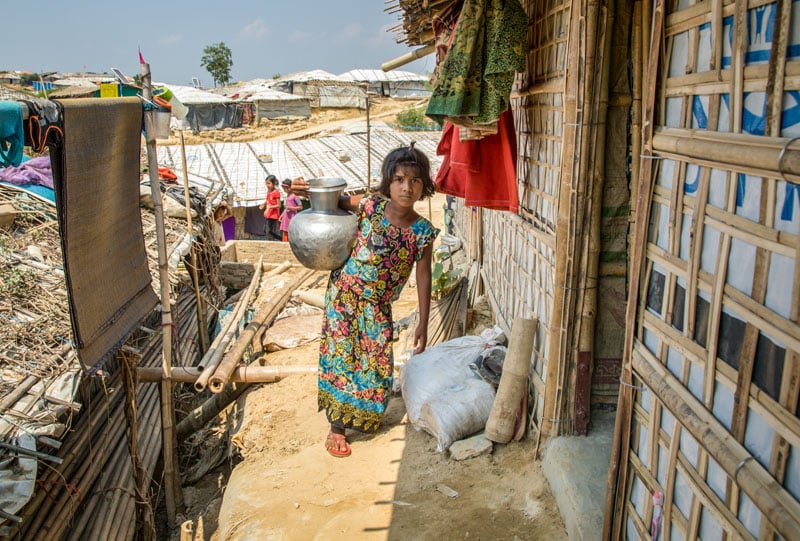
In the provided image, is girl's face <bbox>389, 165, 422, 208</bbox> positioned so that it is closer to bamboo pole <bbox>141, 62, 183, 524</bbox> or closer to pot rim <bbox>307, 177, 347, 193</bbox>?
pot rim <bbox>307, 177, 347, 193</bbox>

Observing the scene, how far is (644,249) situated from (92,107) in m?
2.36

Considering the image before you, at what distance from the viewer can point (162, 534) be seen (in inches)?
184

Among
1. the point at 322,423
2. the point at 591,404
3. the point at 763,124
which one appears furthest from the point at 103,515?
the point at 763,124

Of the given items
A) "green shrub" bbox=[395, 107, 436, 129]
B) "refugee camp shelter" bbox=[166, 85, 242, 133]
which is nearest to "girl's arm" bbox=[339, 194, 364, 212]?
"green shrub" bbox=[395, 107, 436, 129]

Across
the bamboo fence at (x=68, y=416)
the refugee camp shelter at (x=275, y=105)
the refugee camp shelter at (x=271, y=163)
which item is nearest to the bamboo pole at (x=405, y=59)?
the bamboo fence at (x=68, y=416)

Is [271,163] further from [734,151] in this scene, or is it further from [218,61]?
[218,61]

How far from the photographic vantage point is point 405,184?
3225mm

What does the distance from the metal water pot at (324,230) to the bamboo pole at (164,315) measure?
881 millimetres

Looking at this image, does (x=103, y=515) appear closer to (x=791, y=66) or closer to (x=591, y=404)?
(x=591, y=404)

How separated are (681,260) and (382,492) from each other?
7.30ft

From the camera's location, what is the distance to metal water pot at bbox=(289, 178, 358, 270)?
326 cm

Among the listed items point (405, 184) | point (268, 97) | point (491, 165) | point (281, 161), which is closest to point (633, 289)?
point (405, 184)

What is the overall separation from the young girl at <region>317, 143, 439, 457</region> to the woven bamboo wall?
1.56m

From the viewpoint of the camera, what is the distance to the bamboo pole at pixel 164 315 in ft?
11.3
